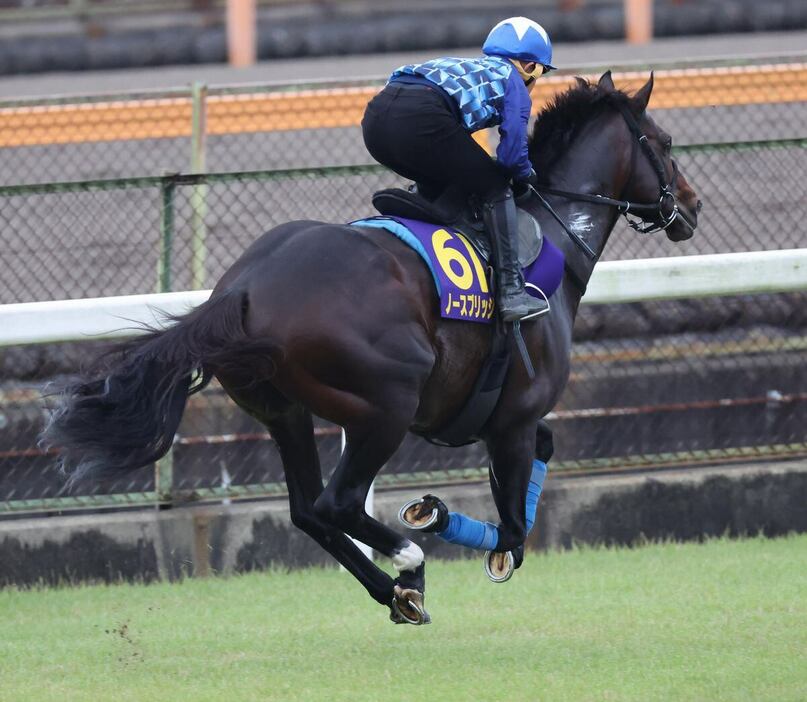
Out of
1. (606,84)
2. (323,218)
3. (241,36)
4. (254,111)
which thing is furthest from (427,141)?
(241,36)

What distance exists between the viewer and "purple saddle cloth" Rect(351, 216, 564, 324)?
17.9 feet

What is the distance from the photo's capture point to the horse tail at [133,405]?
523cm

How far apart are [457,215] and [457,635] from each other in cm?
167

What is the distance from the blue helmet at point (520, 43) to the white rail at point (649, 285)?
5.24 feet

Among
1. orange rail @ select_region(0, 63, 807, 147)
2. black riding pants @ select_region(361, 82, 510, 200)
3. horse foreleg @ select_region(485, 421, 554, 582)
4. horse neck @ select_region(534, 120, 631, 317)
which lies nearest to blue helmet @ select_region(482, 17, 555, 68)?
black riding pants @ select_region(361, 82, 510, 200)

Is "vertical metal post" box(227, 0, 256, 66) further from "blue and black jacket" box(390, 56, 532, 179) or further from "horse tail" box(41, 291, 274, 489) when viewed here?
"horse tail" box(41, 291, 274, 489)

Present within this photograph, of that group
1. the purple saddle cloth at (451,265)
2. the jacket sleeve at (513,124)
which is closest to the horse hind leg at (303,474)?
the purple saddle cloth at (451,265)

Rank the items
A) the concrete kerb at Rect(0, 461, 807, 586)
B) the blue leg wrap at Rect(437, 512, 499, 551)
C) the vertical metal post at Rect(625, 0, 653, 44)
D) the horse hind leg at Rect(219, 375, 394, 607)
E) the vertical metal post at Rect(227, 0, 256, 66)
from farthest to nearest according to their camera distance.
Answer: the vertical metal post at Rect(625, 0, 653, 44) < the vertical metal post at Rect(227, 0, 256, 66) < the concrete kerb at Rect(0, 461, 807, 586) < the blue leg wrap at Rect(437, 512, 499, 551) < the horse hind leg at Rect(219, 375, 394, 607)

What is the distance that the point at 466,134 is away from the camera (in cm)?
567

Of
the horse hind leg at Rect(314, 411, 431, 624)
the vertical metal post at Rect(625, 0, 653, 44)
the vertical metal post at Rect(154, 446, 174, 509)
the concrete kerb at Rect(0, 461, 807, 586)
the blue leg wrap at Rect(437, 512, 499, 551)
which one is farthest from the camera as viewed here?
the vertical metal post at Rect(625, 0, 653, 44)

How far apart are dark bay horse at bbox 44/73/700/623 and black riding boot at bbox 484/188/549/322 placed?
0.45 ft

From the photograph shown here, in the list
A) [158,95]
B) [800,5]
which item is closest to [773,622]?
[158,95]

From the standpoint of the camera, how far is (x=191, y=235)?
26.5 feet

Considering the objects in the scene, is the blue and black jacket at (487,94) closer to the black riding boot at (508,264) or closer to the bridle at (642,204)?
the black riding boot at (508,264)
